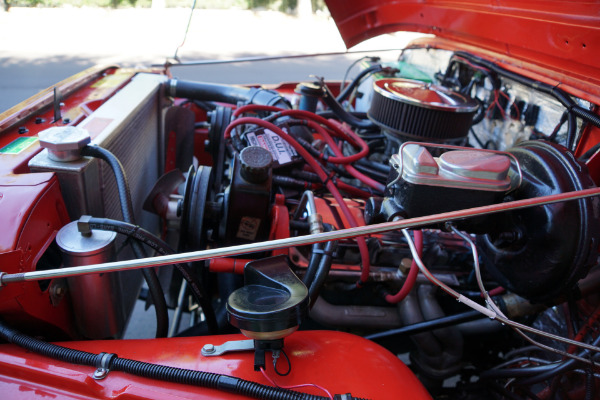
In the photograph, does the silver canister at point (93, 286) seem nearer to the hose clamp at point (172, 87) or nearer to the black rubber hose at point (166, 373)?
the black rubber hose at point (166, 373)

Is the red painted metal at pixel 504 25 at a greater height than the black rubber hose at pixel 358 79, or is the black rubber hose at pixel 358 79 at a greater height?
the red painted metal at pixel 504 25

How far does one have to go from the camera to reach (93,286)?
883mm

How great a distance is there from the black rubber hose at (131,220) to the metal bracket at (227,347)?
0.22 meters

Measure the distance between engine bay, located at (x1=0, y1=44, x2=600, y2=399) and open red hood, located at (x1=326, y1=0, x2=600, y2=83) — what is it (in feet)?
0.28

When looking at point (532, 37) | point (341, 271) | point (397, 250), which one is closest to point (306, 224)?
point (341, 271)

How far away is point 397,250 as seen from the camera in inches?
46.1

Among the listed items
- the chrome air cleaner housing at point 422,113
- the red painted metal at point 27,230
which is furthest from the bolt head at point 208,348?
the chrome air cleaner housing at point 422,113

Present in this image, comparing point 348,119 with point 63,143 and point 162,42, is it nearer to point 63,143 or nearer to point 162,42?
point 63,143

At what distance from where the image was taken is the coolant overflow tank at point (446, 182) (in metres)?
0.81

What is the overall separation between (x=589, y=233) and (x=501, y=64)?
976 mm

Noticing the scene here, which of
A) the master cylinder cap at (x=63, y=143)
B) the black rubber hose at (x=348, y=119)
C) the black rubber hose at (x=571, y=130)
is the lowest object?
the black rubber hose at (x=348, y=119)

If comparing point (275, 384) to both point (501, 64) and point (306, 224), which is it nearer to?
point (306, 224)

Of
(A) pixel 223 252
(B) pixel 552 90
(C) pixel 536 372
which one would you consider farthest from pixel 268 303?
(B) pixel 552 90

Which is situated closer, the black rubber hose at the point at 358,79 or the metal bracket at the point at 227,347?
the metal bracket at the point at 227,347
